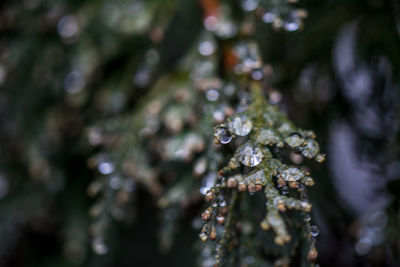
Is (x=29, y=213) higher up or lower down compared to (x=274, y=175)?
lower down

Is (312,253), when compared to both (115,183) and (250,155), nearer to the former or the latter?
(250,155)

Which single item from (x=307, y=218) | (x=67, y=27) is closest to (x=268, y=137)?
(x=307, y=218)

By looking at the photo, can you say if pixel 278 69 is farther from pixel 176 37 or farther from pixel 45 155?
pixel 45 155

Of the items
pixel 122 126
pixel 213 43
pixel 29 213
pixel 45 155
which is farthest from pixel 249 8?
pixel 29 213

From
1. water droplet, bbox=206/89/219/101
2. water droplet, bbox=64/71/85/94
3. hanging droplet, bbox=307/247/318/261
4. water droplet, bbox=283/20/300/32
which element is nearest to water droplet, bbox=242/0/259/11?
water droplet, bbox=283/20/300/32

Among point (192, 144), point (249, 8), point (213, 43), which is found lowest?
point (192, 144)

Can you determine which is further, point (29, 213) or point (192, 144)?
point (29, 213)

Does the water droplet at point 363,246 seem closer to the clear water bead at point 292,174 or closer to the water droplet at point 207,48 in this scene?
the clear water bead at point 292,174

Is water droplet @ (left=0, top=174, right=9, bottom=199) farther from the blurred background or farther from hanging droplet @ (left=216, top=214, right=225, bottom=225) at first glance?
hanging droplet @ (left=216, top=214, right=225, bottom=225)
